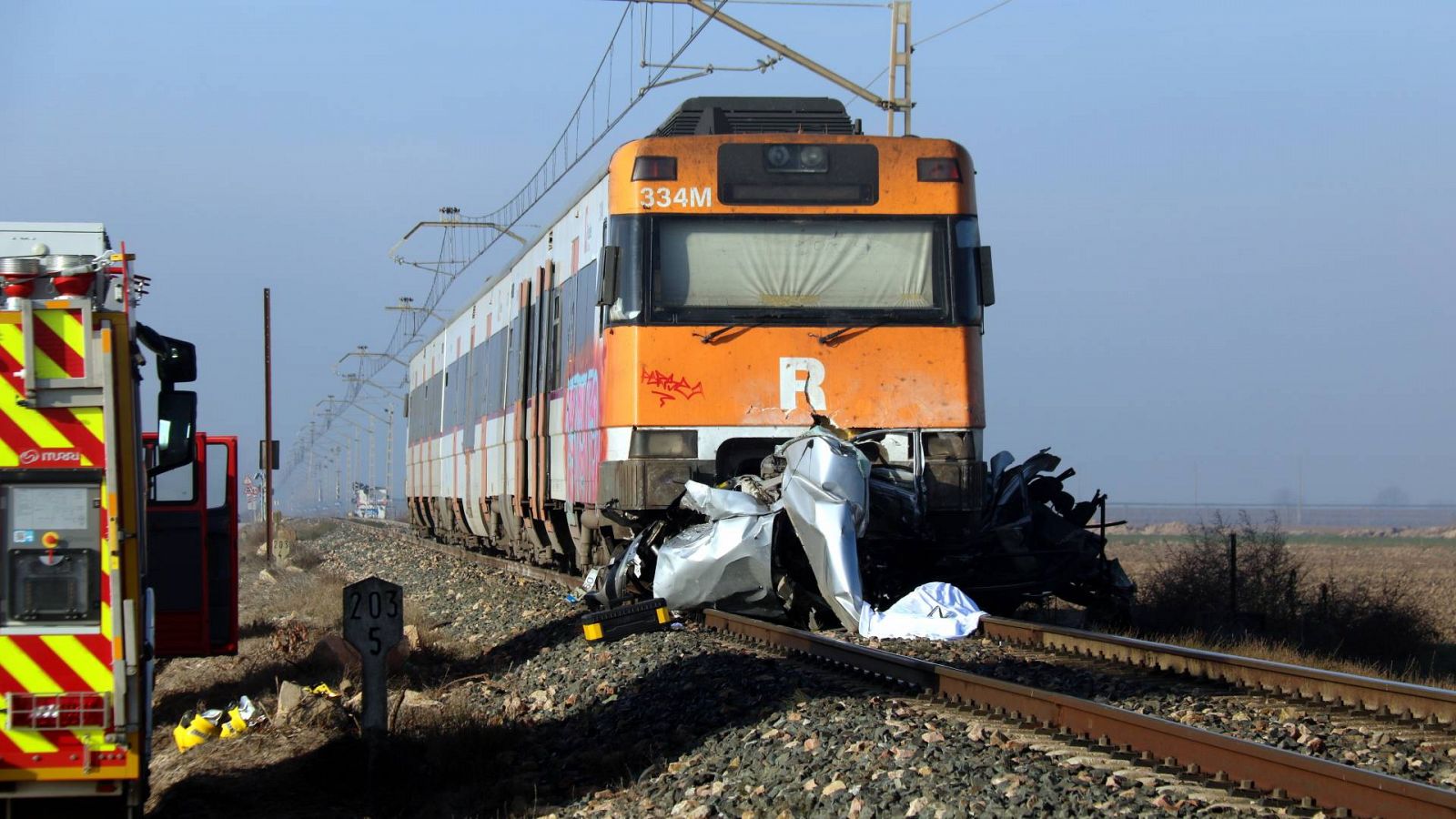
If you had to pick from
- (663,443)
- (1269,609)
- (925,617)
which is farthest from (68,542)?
(1269,609)

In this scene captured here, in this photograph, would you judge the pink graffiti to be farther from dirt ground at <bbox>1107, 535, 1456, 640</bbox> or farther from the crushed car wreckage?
dirt ground at <bbox>1107, 535, 1456, 640</bbox>

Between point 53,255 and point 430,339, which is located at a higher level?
point 430,339

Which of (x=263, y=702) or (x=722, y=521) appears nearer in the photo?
(x=263, y=702)

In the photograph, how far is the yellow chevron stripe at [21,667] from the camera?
5820 mm

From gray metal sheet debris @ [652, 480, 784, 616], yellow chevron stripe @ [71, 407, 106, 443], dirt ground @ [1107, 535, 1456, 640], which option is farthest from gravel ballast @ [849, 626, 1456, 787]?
dirt ground @ [1107, 535, 1456, 640]

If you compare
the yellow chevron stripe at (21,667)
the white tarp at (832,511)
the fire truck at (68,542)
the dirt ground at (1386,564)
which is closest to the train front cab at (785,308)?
the white tarp at (832,511)

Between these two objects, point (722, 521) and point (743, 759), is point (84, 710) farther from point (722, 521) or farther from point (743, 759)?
point (722, 521)

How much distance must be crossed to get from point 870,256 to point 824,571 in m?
2.62

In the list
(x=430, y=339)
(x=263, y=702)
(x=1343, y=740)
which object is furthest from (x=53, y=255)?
(x=430, y=339)

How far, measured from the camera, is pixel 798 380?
12.5 metres

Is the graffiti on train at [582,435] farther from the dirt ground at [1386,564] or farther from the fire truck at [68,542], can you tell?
the dirt ground at [1386,564]

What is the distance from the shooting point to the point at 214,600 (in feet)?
35.8

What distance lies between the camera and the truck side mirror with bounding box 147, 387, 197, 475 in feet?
20.7

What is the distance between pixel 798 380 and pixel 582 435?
2409 millimetres
